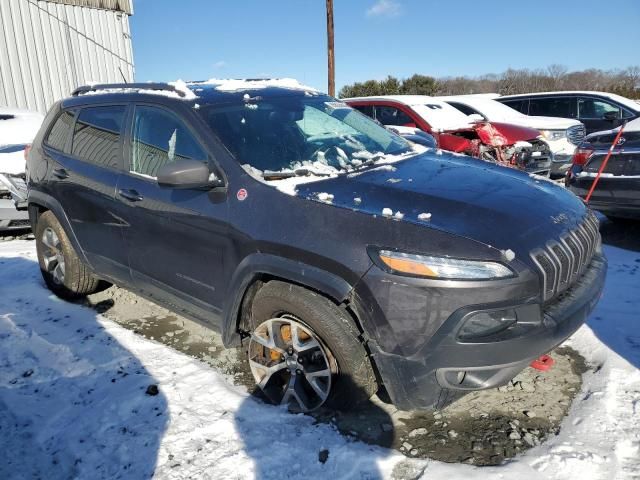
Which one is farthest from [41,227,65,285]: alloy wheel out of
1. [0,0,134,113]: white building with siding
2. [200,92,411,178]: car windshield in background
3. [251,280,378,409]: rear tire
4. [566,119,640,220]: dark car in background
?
[0,0,134,113]: white building with siding

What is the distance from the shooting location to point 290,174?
2.73m

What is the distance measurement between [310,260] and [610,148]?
4.18m

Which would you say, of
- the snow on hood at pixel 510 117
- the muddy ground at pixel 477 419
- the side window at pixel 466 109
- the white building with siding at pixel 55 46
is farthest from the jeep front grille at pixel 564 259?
the white building with siding at pixel 55 46

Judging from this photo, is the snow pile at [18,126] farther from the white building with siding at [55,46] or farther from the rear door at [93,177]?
the white building with siding at [55,46]

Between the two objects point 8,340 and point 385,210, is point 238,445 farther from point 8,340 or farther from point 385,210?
point 8,340

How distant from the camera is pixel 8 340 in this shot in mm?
3557

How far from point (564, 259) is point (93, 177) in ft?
10.2

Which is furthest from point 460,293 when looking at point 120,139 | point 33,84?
point 33,84

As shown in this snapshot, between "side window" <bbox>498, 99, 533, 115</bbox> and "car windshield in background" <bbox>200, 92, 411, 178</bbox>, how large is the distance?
9.33 m

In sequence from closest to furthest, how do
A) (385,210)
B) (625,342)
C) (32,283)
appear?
(385,210) < (625,342) < (32,283)

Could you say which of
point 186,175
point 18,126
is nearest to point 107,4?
point 18,126

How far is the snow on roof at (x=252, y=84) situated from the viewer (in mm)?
3377

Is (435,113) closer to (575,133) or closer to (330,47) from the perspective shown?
(575,133)

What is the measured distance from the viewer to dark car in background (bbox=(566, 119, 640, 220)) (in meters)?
4.78
